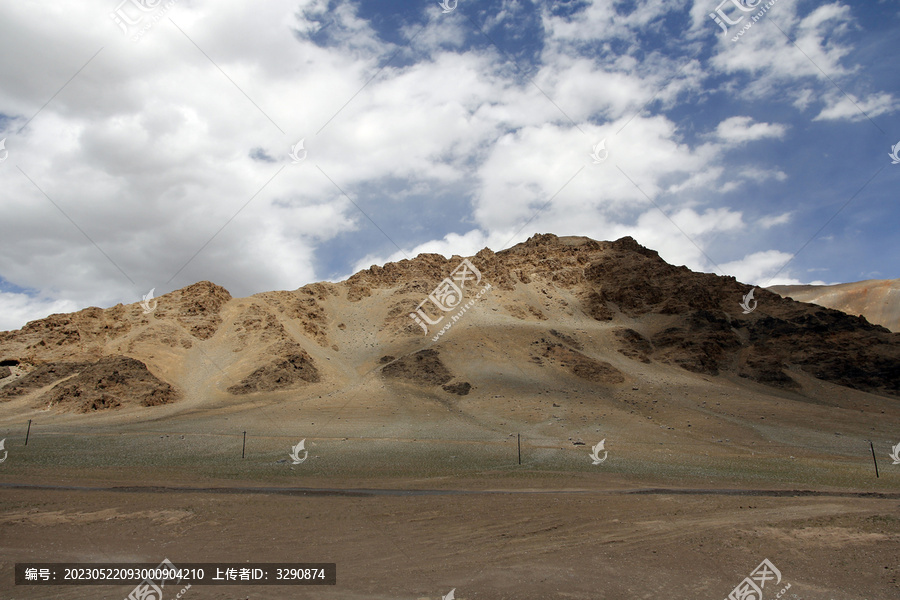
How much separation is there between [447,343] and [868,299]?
349 feet

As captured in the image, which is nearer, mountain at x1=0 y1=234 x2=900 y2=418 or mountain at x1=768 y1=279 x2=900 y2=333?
mountain at x1=0 y1=234 x2=900 y2=418

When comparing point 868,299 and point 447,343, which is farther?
point 868,299

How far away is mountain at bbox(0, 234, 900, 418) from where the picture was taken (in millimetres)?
46500

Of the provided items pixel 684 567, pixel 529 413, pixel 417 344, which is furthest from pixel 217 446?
pixel 417 344

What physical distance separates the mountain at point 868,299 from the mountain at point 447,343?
46130mm

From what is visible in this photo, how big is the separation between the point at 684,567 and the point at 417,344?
4977 cm

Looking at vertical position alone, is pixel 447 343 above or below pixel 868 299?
below

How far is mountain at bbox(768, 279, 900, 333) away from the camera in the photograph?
320ft

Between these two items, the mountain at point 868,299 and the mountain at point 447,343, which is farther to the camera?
the mountain at point 868,299

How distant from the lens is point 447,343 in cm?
5512

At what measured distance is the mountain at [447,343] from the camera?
153 ft

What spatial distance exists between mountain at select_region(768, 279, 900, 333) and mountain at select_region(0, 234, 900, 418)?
46130 mm

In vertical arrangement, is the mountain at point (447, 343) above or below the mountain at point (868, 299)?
below

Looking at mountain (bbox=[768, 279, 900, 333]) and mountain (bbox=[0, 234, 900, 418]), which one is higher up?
mountain (bbox=[768, 279, 900, 333])
